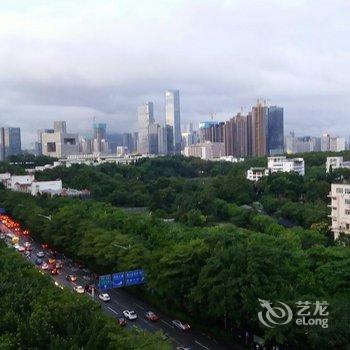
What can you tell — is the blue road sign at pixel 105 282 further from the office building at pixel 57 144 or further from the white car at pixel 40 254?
the office building at pixel 57 144

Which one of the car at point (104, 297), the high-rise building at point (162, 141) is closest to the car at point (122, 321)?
the car at point (104, 297)

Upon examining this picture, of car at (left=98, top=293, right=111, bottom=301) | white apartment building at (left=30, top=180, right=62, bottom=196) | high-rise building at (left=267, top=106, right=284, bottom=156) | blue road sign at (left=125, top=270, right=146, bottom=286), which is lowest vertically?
car at (left=98, top=293, right=111, bottom=301)

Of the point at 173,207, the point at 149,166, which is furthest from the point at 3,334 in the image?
the point at 149,166

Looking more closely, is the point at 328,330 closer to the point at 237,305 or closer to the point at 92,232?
the point at 237,305

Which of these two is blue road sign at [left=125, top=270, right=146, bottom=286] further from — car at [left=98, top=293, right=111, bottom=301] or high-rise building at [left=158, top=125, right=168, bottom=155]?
high-rise building at [left=158, top=125, right=168, bottom=155]

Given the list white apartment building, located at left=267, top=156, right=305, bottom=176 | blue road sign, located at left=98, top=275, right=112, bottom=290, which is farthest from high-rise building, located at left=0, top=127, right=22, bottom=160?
blue road sign, located at left=98, top=275, right=112, bottom=290

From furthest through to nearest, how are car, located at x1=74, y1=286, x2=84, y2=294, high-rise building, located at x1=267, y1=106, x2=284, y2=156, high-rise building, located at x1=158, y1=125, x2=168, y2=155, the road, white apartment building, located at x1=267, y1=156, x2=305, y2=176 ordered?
1. high-rise building, located at x1=158, y1=125, x2=168, y2=155
2. high-rise building, located at x1=267, y1=106, x2=284, y2=156
3. white apartment building, located at x1=267, y1=156, x2=305, y2=176
4. car, located at x1=74, y1=286, x2=84, y2=294
5. the road
